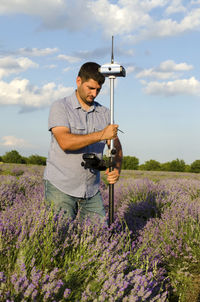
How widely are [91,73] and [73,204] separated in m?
1.38

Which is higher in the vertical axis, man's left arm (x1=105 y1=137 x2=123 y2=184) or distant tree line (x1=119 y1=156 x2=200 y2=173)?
distant tree line (x1=119 y1=156 x2=200 y2=173)

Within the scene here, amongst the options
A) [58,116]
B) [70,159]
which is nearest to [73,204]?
[70,159]

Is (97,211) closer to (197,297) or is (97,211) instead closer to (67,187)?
(67,187)

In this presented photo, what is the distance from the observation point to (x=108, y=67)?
3.52m

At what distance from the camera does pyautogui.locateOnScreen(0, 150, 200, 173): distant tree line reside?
54.2 ft

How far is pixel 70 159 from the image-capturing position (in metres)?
3.78

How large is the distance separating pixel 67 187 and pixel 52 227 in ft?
1.85

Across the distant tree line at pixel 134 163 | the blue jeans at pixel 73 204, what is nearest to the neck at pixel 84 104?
the blue jeans at pixel 73 204

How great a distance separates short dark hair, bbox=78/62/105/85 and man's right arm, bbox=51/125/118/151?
584mm

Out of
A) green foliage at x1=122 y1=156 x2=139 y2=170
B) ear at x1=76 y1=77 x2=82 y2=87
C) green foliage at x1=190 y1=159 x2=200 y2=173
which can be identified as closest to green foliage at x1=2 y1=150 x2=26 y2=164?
green foliage at x1=122 y1=156 x2=139 y2=170

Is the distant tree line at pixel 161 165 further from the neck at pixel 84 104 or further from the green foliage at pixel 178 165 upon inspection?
the neck at pixel 84 104

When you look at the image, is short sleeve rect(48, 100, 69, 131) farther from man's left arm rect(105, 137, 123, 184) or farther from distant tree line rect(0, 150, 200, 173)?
distant tree line rect(0, 150, 200, 173)

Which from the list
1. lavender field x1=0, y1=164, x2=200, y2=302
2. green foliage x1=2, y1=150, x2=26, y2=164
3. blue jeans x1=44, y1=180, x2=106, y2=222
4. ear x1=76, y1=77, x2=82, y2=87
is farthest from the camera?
green foliage x1=2, y1=150, x2=26, y2=164

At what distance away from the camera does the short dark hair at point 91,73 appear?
3705 millimetres
